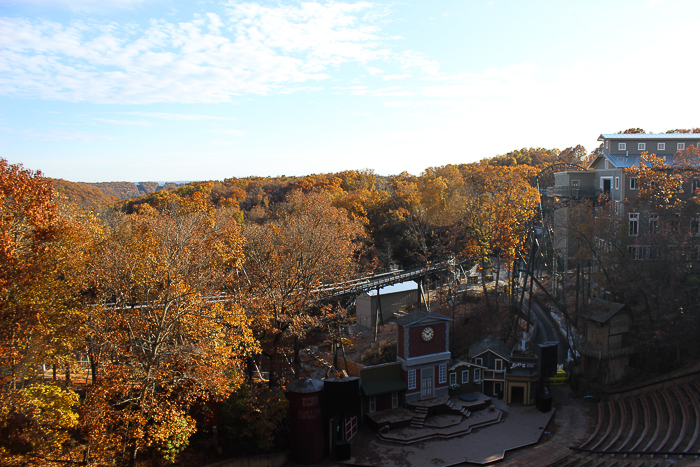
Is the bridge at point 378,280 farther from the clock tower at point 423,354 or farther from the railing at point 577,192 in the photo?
the railing at point 577,192

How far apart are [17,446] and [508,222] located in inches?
1140

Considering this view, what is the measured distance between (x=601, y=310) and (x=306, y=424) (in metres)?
16.0

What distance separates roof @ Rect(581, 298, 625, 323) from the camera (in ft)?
72.1

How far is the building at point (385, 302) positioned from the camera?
3306 centimetres

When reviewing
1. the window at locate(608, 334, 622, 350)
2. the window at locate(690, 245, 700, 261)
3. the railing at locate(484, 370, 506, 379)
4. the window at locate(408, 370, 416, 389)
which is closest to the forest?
the window at locate(690, 245, 700, 261)

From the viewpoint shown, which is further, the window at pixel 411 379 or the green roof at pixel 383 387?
the window at pixel 411 379

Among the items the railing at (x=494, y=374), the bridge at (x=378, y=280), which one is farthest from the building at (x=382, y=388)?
the bridge at (x=378, y=280)

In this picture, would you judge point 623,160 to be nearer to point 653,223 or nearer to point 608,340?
point 653,223

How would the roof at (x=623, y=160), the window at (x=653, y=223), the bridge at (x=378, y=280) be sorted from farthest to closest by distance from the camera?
the roof at (x=623, y=160), the bridge at (x=378, y=280), the window at (x=653, y=223)

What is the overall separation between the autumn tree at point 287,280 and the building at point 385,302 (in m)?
4.00

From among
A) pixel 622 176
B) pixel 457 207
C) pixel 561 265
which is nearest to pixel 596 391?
pixel 622 176

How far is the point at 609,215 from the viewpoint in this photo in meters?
27.6

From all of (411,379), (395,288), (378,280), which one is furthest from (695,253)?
(395,288)

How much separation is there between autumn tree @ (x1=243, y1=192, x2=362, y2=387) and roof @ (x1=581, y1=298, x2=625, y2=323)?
14.0 metres
